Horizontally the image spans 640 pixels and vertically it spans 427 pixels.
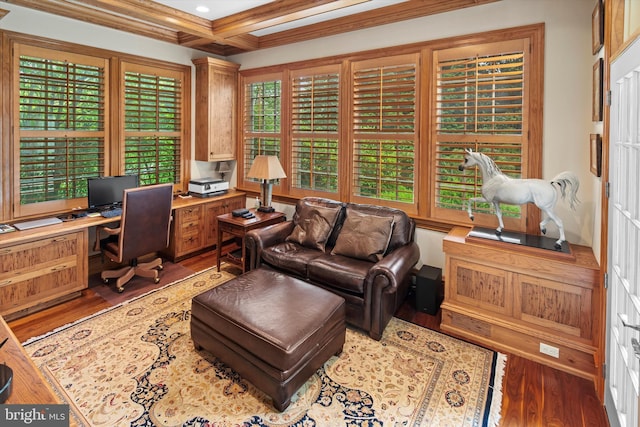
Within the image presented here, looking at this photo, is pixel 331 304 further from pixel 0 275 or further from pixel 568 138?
pixel 0 275

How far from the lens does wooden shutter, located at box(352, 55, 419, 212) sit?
139 inches

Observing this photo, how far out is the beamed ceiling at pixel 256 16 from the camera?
3.21 metres

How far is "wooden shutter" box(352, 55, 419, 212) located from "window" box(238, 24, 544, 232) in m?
0.01

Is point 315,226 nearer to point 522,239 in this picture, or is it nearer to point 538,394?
point 522,239

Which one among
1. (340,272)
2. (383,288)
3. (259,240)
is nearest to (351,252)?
(340,272)

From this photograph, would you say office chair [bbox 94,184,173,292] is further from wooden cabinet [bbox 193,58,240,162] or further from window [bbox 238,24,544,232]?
window [bbox 238,24,544,232]

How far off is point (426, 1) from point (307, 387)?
3396 millimetres

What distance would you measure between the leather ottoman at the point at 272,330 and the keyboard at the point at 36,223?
2.00 meters

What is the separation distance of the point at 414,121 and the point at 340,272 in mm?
1705

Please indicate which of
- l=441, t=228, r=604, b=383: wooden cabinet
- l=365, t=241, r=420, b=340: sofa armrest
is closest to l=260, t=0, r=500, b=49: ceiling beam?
l=441, t=228, r=604, b=383: wooden cabinet

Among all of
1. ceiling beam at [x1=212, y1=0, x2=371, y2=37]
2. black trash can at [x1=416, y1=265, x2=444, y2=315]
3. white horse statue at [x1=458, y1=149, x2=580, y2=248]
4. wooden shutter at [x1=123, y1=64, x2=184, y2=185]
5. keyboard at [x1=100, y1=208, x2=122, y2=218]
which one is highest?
ceiling beam at [x1=212, y1=0, x2=371, y2=37]

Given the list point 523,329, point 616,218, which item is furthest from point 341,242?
point 616,218

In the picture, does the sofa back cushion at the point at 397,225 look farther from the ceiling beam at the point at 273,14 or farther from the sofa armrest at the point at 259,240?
the ceiling beam at the point at 273,14

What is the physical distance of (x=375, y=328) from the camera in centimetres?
279
